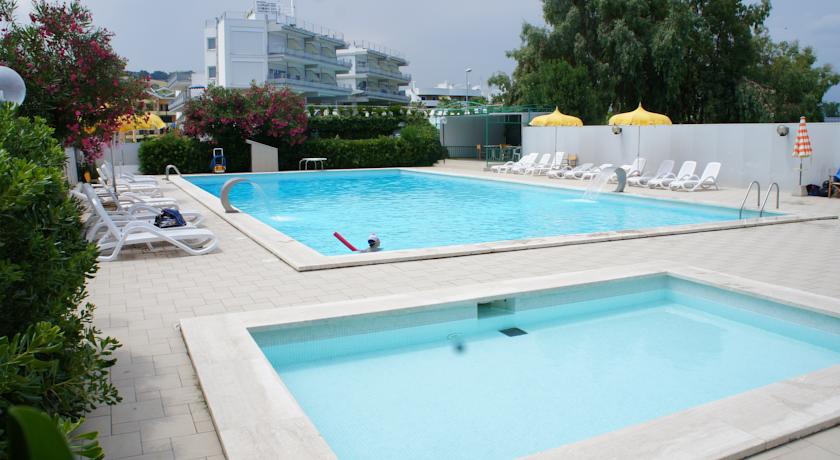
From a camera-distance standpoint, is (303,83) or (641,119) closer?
(641,119)

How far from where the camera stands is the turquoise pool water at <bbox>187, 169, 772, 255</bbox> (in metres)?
11.7

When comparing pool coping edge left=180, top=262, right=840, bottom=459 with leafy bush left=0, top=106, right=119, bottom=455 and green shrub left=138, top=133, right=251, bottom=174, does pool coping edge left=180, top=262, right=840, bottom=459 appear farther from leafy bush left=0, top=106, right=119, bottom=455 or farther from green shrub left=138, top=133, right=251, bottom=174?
green shrub left=138, top=133, right=251, bottom=174

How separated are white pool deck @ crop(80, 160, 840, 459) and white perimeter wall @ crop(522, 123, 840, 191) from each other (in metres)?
5.93

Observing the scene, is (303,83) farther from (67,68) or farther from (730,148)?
(67,68)

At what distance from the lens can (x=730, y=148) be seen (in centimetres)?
1714

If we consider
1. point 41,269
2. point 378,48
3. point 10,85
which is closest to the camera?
point 41,269

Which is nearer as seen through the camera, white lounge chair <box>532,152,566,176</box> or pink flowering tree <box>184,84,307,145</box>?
white lounge chair <box>532,152,566,176</box>

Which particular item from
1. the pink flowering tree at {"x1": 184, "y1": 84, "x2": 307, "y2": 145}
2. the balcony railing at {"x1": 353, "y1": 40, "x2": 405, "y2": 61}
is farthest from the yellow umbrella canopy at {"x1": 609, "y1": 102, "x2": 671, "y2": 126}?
the balcony railing at {"x1": 353, "y1": 40, "x2": 405, "y2": 61}

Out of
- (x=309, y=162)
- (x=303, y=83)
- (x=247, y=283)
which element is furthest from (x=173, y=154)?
(x=303, y=83)

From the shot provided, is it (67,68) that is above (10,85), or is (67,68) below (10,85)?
above

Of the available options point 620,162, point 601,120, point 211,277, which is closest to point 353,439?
point 211,277

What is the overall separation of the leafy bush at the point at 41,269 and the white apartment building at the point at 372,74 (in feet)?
233

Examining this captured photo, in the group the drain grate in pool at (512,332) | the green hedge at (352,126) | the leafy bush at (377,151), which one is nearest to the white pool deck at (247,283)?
the drain grate in pool at (512,332)

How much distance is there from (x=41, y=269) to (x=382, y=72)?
79784 millimetres
